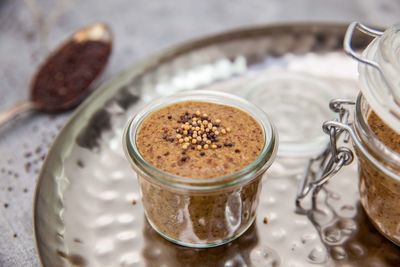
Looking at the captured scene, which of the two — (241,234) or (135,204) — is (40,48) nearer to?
(135,204)

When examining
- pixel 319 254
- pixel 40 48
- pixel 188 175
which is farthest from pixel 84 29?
pixel 319 254

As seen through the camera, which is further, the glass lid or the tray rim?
the tray rim

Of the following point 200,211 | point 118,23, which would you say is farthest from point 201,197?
point 118,23

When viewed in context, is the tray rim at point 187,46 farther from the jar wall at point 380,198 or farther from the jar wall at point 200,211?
the jar wall at point 380,198

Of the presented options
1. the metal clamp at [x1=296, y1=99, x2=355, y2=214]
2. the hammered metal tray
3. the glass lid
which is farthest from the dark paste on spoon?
the glass lid

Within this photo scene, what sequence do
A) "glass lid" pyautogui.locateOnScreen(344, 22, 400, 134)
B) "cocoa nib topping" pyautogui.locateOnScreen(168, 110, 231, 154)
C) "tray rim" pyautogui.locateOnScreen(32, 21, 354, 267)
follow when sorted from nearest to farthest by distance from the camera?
"glass lid" pyautogui.locateOnScreen(344, 22, 400, 134) → "cocoa nib topping" pyautogui.locateOnScreen(168, 110, 231, 154) → "tray rim" pyautogui.locateOnScreen(32, 21, 354, 267)

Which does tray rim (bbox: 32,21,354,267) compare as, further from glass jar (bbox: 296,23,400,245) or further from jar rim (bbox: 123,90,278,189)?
glass jar (bbox: 296,23,400,245)

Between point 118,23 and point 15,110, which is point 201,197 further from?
point 118,23
